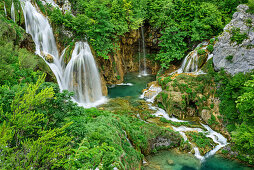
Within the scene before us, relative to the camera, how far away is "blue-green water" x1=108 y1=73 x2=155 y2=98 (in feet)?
60.6

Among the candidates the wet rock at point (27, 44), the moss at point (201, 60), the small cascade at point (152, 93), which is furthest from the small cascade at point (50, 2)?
the moss at point (201, 60)

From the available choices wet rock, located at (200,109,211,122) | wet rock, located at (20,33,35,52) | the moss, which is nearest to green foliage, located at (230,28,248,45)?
the moss

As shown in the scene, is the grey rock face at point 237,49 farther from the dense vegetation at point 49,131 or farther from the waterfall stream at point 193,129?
the dense vegetation at point 49,131

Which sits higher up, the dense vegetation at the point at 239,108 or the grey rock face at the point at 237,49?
the grey rock face at the point at 237,49

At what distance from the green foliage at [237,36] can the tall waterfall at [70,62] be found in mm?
12693

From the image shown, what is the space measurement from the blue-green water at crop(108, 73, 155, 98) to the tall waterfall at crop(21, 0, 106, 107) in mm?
2194

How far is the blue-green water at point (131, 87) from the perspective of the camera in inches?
727

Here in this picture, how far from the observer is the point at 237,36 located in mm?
14008

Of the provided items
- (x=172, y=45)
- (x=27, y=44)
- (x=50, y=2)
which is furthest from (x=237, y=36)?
(x=50, y=2)

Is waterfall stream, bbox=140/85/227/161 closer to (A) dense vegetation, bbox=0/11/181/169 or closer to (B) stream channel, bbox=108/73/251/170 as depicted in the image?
(B) stream channel, bbox=108/73/251/170

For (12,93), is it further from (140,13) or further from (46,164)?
(140,13)


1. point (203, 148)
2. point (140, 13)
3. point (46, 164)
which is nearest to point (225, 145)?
point (203, 148)

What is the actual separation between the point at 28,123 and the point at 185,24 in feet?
67.9

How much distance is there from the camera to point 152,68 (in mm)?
24656
